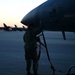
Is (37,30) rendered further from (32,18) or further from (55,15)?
(55,15)

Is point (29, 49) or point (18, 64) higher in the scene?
point (29, 49)

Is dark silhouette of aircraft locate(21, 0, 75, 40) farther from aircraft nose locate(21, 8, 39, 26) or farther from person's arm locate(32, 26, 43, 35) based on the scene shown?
person's arm locate(32, 26, 43, 35)

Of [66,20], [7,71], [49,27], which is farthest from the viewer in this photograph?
[7,71]

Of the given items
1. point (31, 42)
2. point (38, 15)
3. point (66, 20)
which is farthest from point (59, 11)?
point (31, 42)

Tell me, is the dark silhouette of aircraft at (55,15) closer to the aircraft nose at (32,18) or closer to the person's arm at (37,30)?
the aircraft nose at (32,18)

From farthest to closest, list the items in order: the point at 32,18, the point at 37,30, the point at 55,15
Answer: the point at 32,18, the point at 37,30, the point at 55,15

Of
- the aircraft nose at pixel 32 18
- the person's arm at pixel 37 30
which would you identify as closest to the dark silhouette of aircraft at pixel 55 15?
the aircraft nose at pixel 32 18

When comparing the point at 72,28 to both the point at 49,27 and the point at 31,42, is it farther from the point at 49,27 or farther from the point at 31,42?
the point at 31,42

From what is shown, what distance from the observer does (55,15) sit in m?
11.4

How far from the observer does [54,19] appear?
37.7 ft

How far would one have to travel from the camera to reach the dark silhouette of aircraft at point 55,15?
35.8ft

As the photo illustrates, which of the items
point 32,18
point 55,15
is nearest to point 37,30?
point 32,18

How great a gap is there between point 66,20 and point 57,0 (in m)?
0.81

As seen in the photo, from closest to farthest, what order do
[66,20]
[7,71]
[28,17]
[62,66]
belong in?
[66,20] < [28,17] < [7,71] < [62,66]
